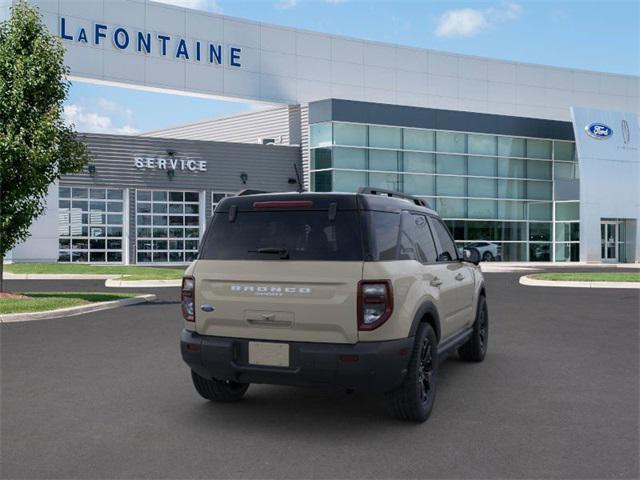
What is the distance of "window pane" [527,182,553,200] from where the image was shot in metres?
42.0

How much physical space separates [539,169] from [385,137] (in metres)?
10.9

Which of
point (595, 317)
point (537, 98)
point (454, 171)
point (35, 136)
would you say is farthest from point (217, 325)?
point (537, 98)

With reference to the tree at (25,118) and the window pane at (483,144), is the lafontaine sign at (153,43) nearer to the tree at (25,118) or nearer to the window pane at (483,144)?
the window pane at (483,144)

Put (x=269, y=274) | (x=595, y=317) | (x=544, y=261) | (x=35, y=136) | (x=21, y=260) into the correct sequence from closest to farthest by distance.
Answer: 1. (x=269, y=274)
2. (x=595, y=317)
3. (x=35, y=136)
4. (x=21, y=260)
5. (x=544, y=261)

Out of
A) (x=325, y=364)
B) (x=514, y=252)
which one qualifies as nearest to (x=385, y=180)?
(x=514, y=252)

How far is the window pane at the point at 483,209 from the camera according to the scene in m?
39.9

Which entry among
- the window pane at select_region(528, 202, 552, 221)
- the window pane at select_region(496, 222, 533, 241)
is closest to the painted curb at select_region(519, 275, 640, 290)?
the window pane at select_region(496, 222, 533, 241)

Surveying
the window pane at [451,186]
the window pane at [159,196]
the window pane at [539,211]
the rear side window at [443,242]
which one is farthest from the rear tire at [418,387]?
the window pane at [539,211]

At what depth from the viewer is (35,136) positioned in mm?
15445

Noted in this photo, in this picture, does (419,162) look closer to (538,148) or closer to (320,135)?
(320,135)

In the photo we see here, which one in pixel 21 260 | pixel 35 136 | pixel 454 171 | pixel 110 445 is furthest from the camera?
pixel 454 171

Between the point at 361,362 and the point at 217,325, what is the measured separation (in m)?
1.27

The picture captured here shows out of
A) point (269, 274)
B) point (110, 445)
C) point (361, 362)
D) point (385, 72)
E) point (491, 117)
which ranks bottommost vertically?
point (110, 445)

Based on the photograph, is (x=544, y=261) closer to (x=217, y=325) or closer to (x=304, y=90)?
(x=304, y=90)
